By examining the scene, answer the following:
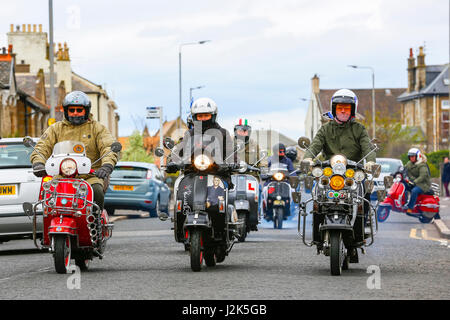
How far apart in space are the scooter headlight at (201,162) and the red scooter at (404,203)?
13.2 metres

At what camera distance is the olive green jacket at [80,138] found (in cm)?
1113

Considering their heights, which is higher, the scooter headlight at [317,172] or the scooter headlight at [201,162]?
the scooter headlight at [201,162]

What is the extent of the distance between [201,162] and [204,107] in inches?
29.3

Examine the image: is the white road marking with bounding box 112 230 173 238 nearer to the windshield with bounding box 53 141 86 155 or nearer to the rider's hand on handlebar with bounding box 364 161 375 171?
the windshield with bounding box 53 141 86 155

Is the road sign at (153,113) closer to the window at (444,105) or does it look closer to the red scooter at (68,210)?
the red scooter at (68,210)

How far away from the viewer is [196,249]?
33.8ft

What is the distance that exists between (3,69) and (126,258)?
37.8 metres

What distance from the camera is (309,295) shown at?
27.0 ft

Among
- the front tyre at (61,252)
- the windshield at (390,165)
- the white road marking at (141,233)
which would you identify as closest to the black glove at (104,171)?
A: the front tyre at (61,252)

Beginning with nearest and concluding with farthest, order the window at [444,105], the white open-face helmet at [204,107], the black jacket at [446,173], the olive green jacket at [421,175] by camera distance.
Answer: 1. the white open-face helmet at [204,107]
2. the olive green jacket at [421,175]
3. the black jacket at [446,173]
4. the window at [444,105]

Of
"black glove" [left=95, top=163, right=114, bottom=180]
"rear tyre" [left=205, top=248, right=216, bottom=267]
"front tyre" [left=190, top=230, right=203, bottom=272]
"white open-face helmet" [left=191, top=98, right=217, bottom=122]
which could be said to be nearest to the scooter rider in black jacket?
"white open-face helmet" [left=191, top=98, right=217, bottom=122]

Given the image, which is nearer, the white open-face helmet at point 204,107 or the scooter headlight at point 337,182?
the scooter headlight at point 337,182

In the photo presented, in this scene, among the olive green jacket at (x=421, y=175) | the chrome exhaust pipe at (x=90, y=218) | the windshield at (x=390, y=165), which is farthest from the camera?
the windshield at (x=390, y=165)
